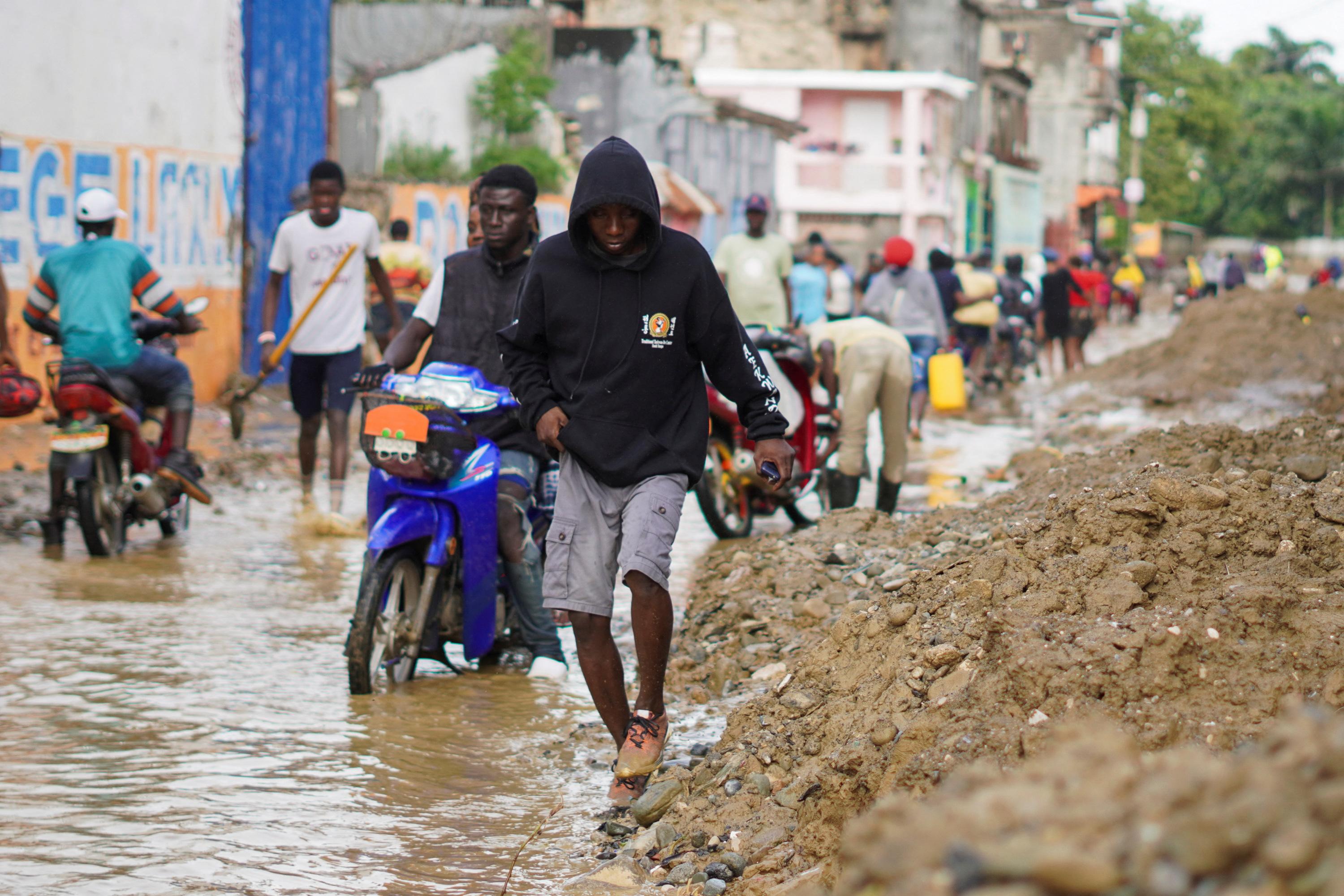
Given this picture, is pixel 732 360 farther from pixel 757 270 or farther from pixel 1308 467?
pixel 757 270

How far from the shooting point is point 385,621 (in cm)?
584

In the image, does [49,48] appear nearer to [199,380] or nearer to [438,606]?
[199,380]

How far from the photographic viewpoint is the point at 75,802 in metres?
4.57

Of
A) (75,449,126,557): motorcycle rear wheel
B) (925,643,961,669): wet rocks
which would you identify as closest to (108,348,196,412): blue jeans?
(75,449,126,557): motorcycle rear wheel

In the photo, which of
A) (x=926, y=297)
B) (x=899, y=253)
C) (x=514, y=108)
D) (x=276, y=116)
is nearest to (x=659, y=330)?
(x=899, y=253)

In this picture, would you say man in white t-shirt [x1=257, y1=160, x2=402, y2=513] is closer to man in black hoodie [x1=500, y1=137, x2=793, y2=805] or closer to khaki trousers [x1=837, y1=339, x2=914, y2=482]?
khaki trousers [x1=837, y1=339, x2=914, y2=482]

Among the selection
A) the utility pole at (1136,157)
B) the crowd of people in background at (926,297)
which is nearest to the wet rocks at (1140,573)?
the crowd of people in background at (926,297)

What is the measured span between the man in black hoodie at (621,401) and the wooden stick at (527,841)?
7.9 inches

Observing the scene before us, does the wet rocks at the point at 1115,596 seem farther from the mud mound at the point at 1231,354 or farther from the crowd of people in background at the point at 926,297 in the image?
the mud mound at the point at 1231,354

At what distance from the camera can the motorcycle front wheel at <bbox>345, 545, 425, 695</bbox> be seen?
18.5ft

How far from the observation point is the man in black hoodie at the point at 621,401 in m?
4.55

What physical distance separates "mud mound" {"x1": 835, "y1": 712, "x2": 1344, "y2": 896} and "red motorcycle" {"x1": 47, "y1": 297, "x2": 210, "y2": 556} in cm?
683

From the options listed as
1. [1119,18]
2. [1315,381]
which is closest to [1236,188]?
[1119,18]

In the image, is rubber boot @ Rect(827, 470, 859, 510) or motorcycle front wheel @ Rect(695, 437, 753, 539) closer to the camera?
motorcycle front wheel @ Rect(695, 437, 753, 539)
